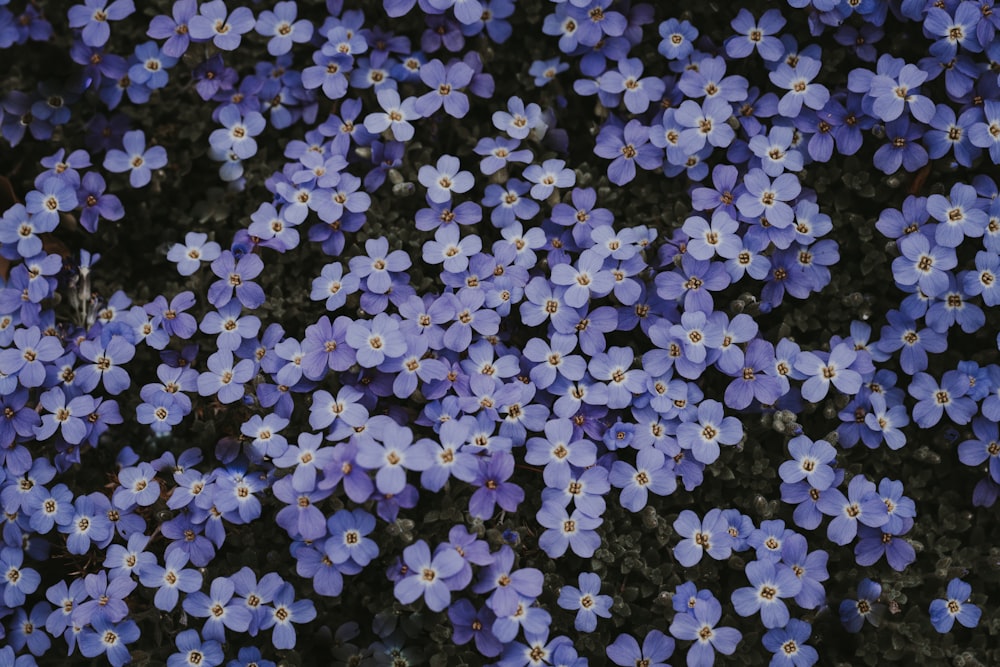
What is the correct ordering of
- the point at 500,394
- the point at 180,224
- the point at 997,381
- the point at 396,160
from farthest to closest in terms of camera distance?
1. the point at 180,224
2. the point at 396,160
3. the point at 997,381
4. the point at 500,394

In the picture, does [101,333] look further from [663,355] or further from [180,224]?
[663,355]

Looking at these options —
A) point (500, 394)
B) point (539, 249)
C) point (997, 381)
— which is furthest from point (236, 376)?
point (997, 381)

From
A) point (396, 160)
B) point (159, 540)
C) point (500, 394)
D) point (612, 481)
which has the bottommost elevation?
point (159, 540)

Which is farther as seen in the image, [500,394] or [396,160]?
[396,160]

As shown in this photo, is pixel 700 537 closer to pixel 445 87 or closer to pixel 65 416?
pixel 445 87

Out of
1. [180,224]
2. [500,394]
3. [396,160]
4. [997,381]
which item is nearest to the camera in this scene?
[500,394]

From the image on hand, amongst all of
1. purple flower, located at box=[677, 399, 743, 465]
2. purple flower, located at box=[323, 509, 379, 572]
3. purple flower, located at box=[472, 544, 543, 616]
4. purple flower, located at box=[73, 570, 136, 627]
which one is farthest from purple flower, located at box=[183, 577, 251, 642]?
purple flower, located at box=[677, 399, 743, 465]

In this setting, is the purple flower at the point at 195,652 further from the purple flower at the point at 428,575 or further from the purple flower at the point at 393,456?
the purple flower at the point at 393,456

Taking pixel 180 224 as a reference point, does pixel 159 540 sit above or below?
below
